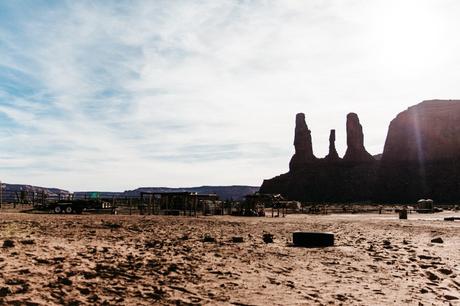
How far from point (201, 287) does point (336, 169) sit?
154 metres

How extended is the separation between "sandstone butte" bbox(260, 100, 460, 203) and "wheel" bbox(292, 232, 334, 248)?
118446 millimetres

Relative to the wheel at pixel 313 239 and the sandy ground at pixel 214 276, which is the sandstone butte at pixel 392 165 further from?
the sandy ground at pixel 214 276

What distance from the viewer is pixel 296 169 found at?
161 m

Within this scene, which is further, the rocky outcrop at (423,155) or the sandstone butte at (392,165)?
the sandstone butte at (392,165)

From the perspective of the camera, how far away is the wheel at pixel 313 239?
1338 cm

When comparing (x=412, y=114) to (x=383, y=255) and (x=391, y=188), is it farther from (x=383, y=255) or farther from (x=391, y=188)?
(x=383, y=255)

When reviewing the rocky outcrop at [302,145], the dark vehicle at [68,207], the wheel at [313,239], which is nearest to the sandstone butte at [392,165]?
the rocky outcrop at [302,145]

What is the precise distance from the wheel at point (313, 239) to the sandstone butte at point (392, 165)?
118446 mm

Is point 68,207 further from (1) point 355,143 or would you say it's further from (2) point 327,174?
(1) point 355,143

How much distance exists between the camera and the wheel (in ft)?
43.9

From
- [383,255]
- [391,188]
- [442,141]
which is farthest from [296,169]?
[383,255]

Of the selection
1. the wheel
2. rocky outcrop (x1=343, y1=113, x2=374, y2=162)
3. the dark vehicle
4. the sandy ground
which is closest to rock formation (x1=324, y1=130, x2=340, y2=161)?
rocky outcrop (x1=343, y1=113, x2=374, y2=162)

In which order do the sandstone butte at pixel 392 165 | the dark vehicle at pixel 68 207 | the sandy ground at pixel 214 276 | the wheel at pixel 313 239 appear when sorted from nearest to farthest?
the sandy ground at pixel 214 276 → the wheel at pixel 313 239 → the dark vehicle at pixel 68 207 → the sandstone butte at pixel 392 165

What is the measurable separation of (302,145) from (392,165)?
34.1 metres
